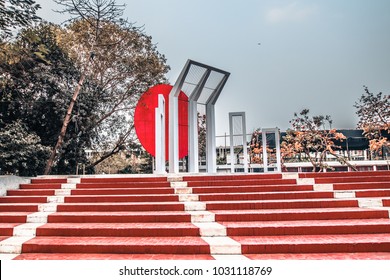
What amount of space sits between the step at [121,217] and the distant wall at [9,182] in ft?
7.61

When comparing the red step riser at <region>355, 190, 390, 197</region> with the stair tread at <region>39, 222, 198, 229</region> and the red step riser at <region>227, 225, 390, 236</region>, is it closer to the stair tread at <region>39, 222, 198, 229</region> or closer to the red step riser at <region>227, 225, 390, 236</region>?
the red step riser at <region>227, 225, 390, 236</region>

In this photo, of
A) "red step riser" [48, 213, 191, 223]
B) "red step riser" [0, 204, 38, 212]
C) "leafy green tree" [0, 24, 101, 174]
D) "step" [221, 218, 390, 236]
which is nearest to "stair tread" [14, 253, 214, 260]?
"step" [221, 218, 390, 236]

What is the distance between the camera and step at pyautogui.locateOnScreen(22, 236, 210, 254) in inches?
152

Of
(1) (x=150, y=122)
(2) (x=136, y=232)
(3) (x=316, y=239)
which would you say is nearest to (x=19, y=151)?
(1) (x=150, y=122)

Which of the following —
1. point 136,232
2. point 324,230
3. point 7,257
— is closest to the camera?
point 7,257

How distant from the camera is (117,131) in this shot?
14.4 m

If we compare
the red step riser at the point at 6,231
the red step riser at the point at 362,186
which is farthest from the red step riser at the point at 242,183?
the red step riser at the point at 6,231

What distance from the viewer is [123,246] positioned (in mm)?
3926

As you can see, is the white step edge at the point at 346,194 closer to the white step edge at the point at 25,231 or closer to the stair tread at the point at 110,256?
the stair tread at the point at 110,256

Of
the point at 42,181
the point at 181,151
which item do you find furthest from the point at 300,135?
the point at 42,181

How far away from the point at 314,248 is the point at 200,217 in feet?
6.29

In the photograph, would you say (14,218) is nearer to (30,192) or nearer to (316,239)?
(30,192)

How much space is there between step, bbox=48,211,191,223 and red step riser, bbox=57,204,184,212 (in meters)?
0.35

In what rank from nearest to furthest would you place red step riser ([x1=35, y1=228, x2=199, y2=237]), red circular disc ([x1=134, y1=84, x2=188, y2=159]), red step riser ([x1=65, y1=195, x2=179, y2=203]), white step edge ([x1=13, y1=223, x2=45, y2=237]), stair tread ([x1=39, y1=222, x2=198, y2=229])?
red step riser ([x1=35, y1=228, x2=199, y2=237]) < stair tread ([x1=39, y1=222, x2=198, y2=229]) < white step edge ([x1=13, y1=223, x2=45, y2=237]) < red step riser ([x1=65, y1=195, x2=179, y2=203]) < red circular disc ([x1=134, y1=84, x2=188, y2=159])
